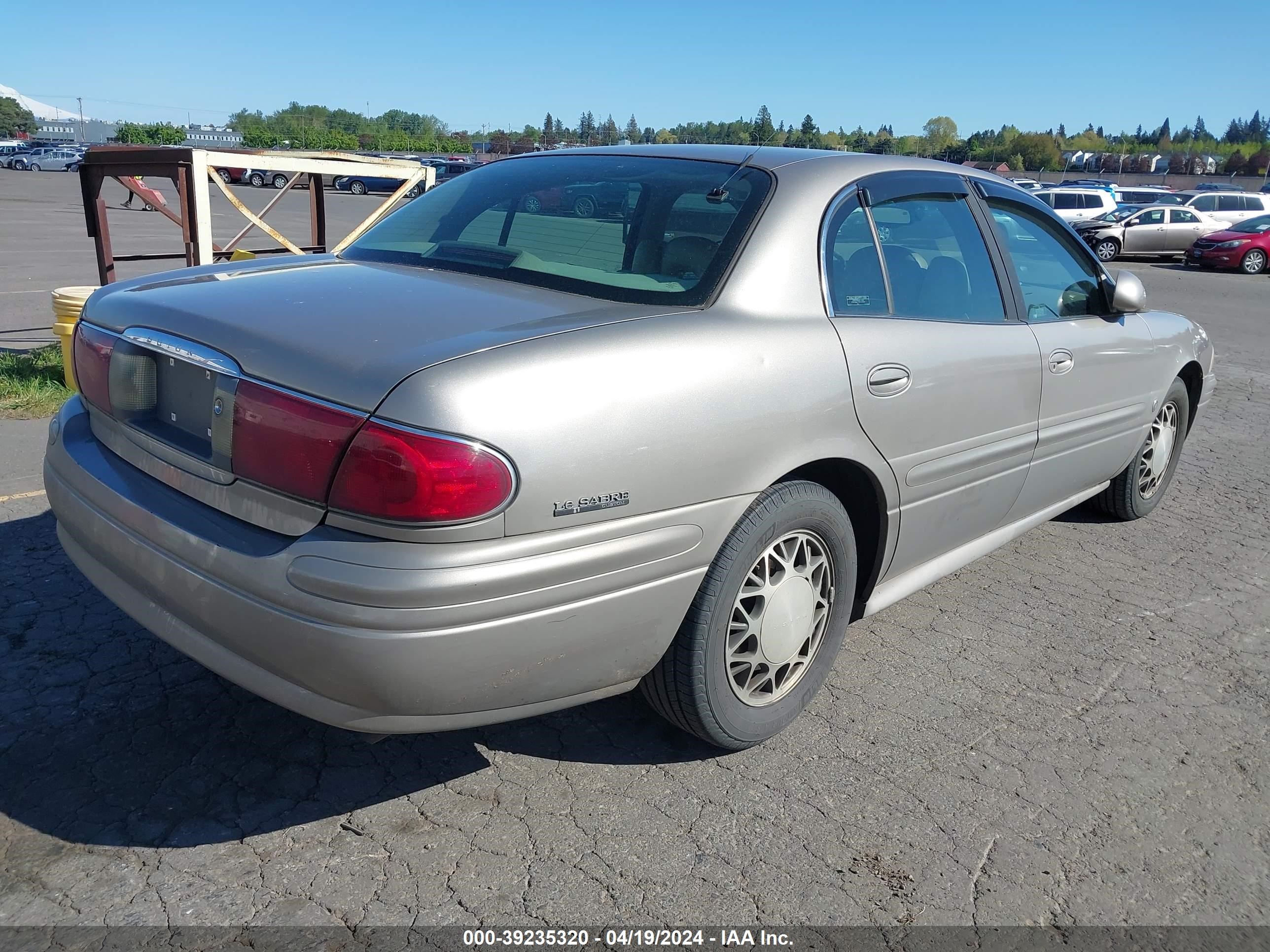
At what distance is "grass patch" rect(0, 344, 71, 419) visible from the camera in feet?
20.4

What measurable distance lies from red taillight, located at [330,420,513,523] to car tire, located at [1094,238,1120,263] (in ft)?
90.6

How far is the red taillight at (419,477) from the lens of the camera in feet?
6.89

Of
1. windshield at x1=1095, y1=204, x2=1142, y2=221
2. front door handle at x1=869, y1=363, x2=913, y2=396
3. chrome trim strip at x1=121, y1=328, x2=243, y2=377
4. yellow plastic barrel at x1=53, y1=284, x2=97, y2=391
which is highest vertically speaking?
chrome trim strip at x1=121, y1=328, x2=243, y2=377

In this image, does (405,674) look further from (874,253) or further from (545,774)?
(874,253)

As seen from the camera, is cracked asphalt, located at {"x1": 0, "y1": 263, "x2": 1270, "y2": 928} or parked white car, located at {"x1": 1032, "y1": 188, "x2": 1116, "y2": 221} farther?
parked white car, located at {"x1": 1032, "y1": 188, "x2": 1116, "y2": 221}

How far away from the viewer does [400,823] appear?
102 inches

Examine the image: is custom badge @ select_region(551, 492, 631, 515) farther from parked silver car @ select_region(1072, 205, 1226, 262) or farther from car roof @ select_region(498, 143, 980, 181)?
parked silver car @ select_region(1072, 205, 1226, 262)

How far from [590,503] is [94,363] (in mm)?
1586

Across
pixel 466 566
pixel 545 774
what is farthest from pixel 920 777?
pixel 466 566

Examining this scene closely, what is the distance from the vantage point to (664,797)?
2.75 m

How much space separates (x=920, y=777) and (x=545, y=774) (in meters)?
1.07

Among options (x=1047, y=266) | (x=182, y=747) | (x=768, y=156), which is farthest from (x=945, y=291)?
(x=182, y=747)

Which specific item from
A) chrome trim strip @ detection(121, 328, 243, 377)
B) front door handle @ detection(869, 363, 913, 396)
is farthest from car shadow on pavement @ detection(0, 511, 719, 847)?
front door handle @ detection(869, 363, 913, 396)

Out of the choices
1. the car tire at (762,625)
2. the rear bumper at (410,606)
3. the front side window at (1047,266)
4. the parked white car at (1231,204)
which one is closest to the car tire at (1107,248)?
the parked white car at (1231,204)
